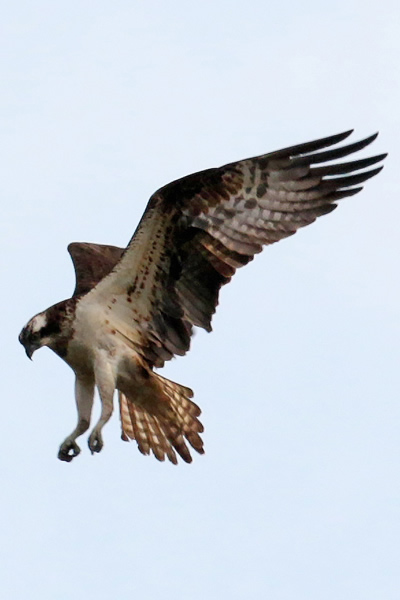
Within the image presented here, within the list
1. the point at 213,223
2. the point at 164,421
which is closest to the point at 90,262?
the point at 164,421

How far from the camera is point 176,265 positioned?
1363 centimetres

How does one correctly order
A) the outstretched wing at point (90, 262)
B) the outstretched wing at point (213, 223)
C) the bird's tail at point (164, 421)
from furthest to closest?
the outstretched wing at point (90, 262) < the bird's tail at point (164, 421) < the outstretched wing at point (213, 223)

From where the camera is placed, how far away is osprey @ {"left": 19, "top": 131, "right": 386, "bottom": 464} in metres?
13.4

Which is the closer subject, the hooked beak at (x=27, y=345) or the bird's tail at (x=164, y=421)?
the hooked beak at (x=27, y=345)

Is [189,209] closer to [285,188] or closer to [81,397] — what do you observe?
[285,188]

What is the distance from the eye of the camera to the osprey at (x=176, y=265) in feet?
44.1

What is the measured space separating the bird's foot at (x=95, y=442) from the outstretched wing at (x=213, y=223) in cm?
83

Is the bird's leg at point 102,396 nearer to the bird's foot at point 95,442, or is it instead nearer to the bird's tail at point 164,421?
the bird's foot at point 95,442

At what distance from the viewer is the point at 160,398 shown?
14211 mm

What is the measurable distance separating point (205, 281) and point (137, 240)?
0.59m

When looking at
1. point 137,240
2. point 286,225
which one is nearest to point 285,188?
point 286,225

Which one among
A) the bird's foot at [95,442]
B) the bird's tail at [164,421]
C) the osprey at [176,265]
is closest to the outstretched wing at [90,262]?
the osprey at [176,265]

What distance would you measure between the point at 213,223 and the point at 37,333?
144 cm

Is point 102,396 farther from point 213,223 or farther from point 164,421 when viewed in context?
point 213,223
